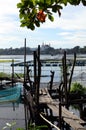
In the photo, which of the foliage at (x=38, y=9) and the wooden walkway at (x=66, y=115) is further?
the wooden walkway at (x=66, y=115)

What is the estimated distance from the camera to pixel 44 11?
2.95m

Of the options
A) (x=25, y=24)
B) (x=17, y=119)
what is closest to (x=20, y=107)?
(x=17, y=119)

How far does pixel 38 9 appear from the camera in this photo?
2.96 meters

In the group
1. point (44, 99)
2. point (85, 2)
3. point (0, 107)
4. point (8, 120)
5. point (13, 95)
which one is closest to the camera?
point (85, 2)

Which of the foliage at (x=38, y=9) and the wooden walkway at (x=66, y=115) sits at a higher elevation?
the foliage at (x=38, y=9)

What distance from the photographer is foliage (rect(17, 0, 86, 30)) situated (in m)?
2.93

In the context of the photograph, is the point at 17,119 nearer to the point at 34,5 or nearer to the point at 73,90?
the point at 73,90

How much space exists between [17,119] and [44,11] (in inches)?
653

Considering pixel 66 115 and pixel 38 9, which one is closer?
pixel 38 9

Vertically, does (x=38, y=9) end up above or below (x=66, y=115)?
above

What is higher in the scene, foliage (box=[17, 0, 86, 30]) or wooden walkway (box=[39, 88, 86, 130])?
foliage (box=[17, 0, 86, 30])

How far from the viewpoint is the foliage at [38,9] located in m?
2.93

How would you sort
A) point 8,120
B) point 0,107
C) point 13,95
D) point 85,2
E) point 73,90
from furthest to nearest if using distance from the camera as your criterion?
point 73,90
point 0,107
point 13,95
point 8,120
point 85,2

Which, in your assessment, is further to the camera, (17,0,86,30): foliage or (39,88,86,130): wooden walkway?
(39,88,86,130): wooden walkway
